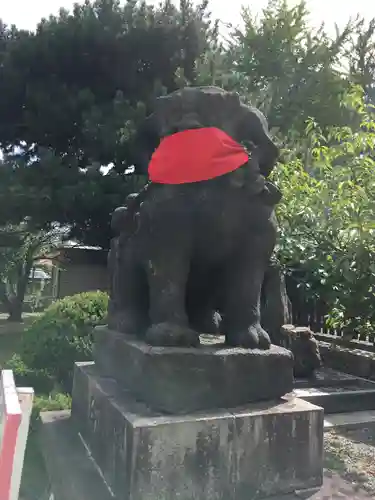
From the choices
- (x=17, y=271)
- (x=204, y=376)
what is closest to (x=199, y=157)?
(x=204, y=376)

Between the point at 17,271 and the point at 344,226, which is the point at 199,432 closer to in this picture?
the point at 344,226

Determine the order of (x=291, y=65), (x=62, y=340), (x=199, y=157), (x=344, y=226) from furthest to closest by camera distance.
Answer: (x=291, y=65) → (x=62, y=340) → (x=344, y=226) → (x=199, y=157)

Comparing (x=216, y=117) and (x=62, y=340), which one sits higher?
(x=216, y=117)

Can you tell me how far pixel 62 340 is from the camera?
433 centimetres

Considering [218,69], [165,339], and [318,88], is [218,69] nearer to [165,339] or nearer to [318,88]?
[318,88]

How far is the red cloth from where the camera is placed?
1.78 meters

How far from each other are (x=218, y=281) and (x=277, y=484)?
32.3 inches

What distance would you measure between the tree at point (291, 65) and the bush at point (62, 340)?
6491 mm

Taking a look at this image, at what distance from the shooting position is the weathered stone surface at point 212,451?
58.2 inches

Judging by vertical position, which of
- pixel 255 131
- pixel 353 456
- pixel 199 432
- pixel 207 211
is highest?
pixel 255 131

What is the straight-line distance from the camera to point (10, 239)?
9.95 meters

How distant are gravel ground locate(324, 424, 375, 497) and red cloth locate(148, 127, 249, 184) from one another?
1279mm

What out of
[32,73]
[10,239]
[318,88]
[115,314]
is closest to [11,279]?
[10,239]

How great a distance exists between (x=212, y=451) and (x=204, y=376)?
0.24 metres
